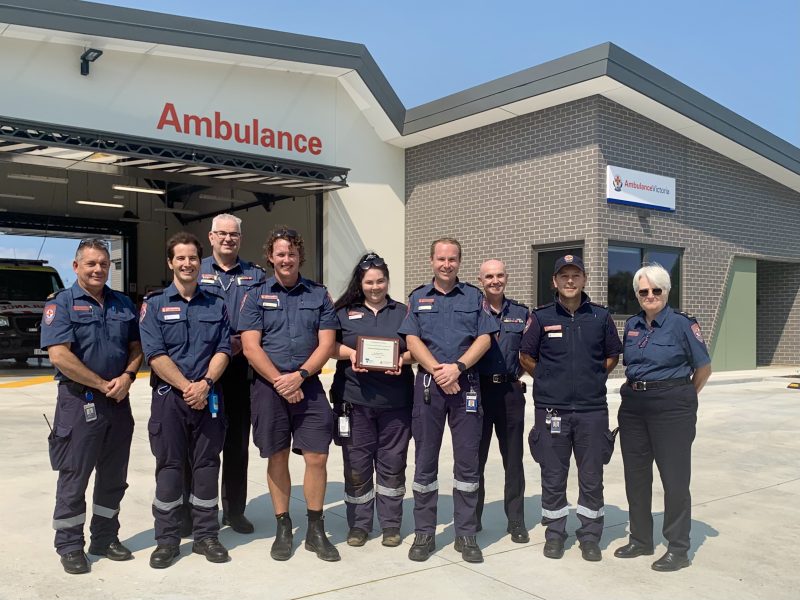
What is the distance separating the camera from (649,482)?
461cm

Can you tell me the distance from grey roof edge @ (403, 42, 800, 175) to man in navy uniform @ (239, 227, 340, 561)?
948 cm

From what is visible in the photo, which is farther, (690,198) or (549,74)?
(690,198)

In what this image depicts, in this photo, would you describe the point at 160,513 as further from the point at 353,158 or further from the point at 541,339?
the point at 353,158

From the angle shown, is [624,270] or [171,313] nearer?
[171,313]

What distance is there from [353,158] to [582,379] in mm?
12143

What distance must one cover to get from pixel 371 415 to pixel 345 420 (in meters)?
0.17

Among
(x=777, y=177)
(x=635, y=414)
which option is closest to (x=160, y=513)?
(x=635, y=414)

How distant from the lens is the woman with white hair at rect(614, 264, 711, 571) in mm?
4406

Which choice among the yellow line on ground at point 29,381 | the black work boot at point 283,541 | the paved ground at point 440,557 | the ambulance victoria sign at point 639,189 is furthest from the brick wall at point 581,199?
the black work boot at point 283,541

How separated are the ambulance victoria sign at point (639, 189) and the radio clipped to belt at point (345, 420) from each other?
991 cm

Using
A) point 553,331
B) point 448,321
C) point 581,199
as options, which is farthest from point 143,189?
point 553,331

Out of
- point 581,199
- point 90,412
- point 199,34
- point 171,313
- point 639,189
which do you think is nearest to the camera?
point 90,412

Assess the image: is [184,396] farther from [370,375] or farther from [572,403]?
[572,403]

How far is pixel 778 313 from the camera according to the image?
61.7 ft
